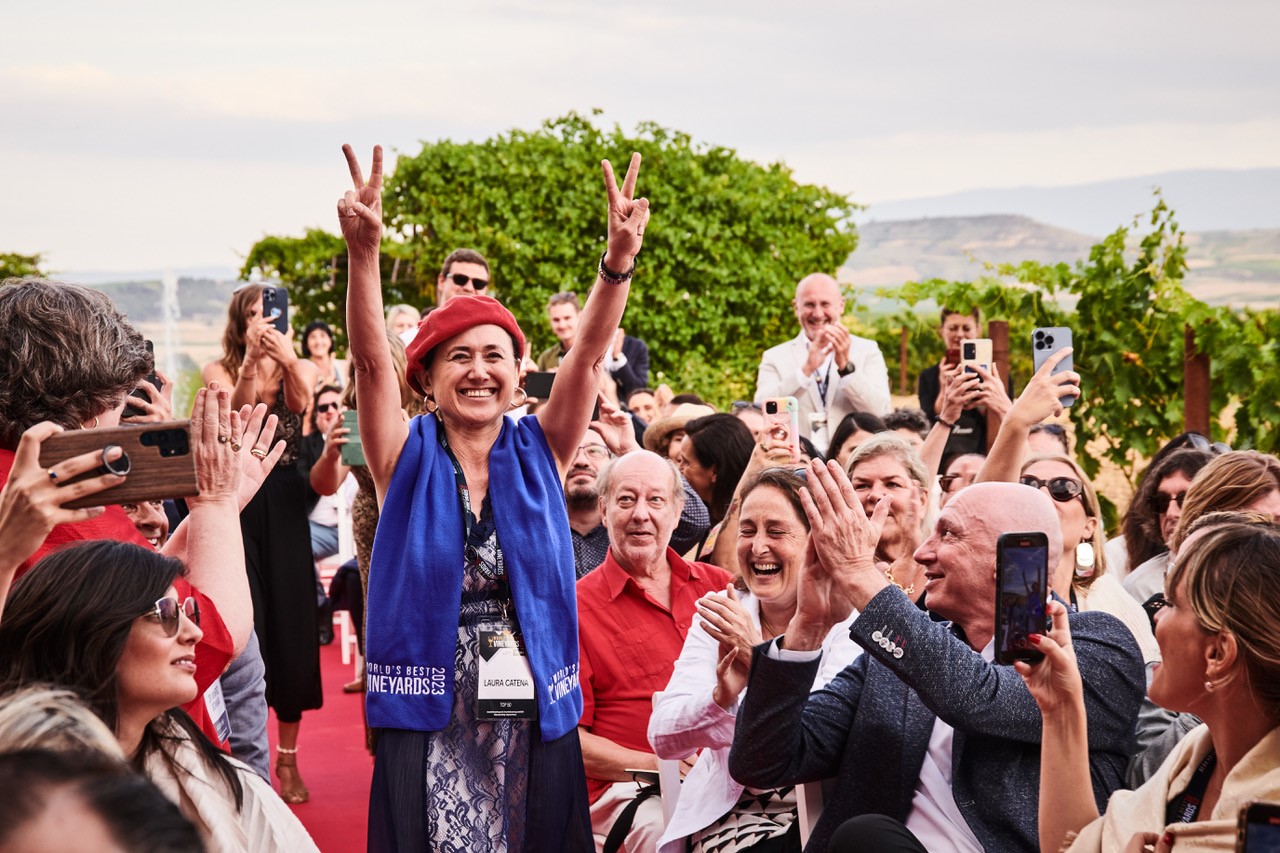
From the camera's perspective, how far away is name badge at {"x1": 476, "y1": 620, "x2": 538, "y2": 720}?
297cm

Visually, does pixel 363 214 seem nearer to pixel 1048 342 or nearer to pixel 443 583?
pixel 443 583

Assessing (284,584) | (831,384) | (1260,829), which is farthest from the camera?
(831,384)

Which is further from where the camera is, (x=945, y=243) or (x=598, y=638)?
(x=945, y=243)

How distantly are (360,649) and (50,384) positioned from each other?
16.6 feet

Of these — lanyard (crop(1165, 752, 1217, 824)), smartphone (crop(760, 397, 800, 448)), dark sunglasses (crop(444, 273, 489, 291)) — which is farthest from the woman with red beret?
dark sunglasses (crop(444, 273, 489, 291))

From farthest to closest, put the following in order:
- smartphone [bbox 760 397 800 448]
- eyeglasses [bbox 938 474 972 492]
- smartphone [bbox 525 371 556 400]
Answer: smartphone [bbox 525 371 556 400]
eyeglasses [bbox 938 474 972 492]
smartphone [bbox 760 397 800 448]

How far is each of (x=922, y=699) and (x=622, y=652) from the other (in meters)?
1.45

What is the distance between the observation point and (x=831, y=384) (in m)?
7.08

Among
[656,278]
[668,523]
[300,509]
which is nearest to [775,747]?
[668,523]

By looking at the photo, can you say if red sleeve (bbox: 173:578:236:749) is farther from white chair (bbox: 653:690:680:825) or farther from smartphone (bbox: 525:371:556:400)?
smartphone (bbox: 525:371:556:400)

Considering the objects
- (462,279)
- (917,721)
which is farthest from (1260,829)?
(462,279)

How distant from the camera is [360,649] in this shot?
7238mm

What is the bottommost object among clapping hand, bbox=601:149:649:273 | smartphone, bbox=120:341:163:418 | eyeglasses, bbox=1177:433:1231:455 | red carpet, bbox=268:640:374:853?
red carpet, bbox=268:640:374:853

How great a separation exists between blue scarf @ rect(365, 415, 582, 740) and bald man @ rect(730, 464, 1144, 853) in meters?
0.47
